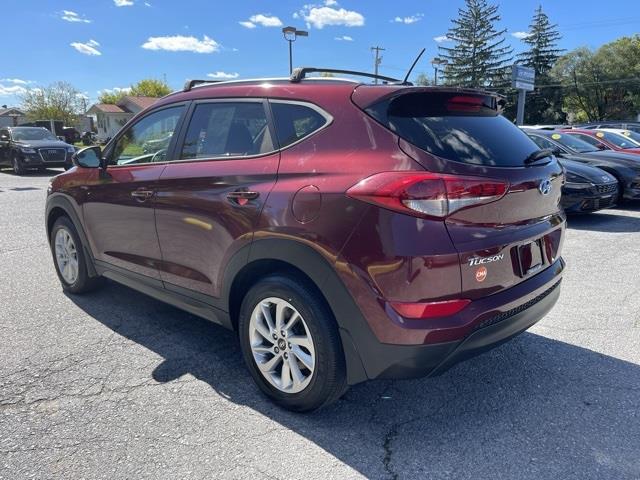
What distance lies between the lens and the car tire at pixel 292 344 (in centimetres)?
250

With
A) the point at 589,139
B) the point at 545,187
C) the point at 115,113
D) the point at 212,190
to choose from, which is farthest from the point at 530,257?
the point at 115,113

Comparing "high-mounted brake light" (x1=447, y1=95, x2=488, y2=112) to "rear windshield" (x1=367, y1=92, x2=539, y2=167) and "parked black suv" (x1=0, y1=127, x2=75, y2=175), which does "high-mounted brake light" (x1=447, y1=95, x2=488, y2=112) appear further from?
"parked black suv" (x1=0, y1=127, x2=75, y2=175)

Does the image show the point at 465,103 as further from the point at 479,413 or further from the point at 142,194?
the point at 142,194

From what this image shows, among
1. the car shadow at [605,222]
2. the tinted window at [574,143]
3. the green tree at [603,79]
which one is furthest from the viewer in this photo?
the green tree at [603,79]

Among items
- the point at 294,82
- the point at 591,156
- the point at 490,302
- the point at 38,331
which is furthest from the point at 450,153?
the point at 591,156

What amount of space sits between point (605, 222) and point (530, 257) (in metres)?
6.59

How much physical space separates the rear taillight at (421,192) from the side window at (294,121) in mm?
541

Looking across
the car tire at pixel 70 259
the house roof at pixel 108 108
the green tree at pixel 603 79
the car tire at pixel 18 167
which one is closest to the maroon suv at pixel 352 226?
the car tire at pixel 70 259

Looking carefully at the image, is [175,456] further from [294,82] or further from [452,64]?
[452,64]

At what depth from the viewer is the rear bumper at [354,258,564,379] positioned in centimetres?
229

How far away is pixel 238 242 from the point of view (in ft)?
9.27

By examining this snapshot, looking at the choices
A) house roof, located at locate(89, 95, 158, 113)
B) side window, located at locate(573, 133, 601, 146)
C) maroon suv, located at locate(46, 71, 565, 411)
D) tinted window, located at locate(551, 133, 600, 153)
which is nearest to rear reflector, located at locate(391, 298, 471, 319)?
maroon suv, located at locate(46, 71, 565, 411)

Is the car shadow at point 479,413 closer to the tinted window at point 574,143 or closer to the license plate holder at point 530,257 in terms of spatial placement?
the license plate holder at point 530,257

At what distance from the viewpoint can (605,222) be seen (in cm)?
817
